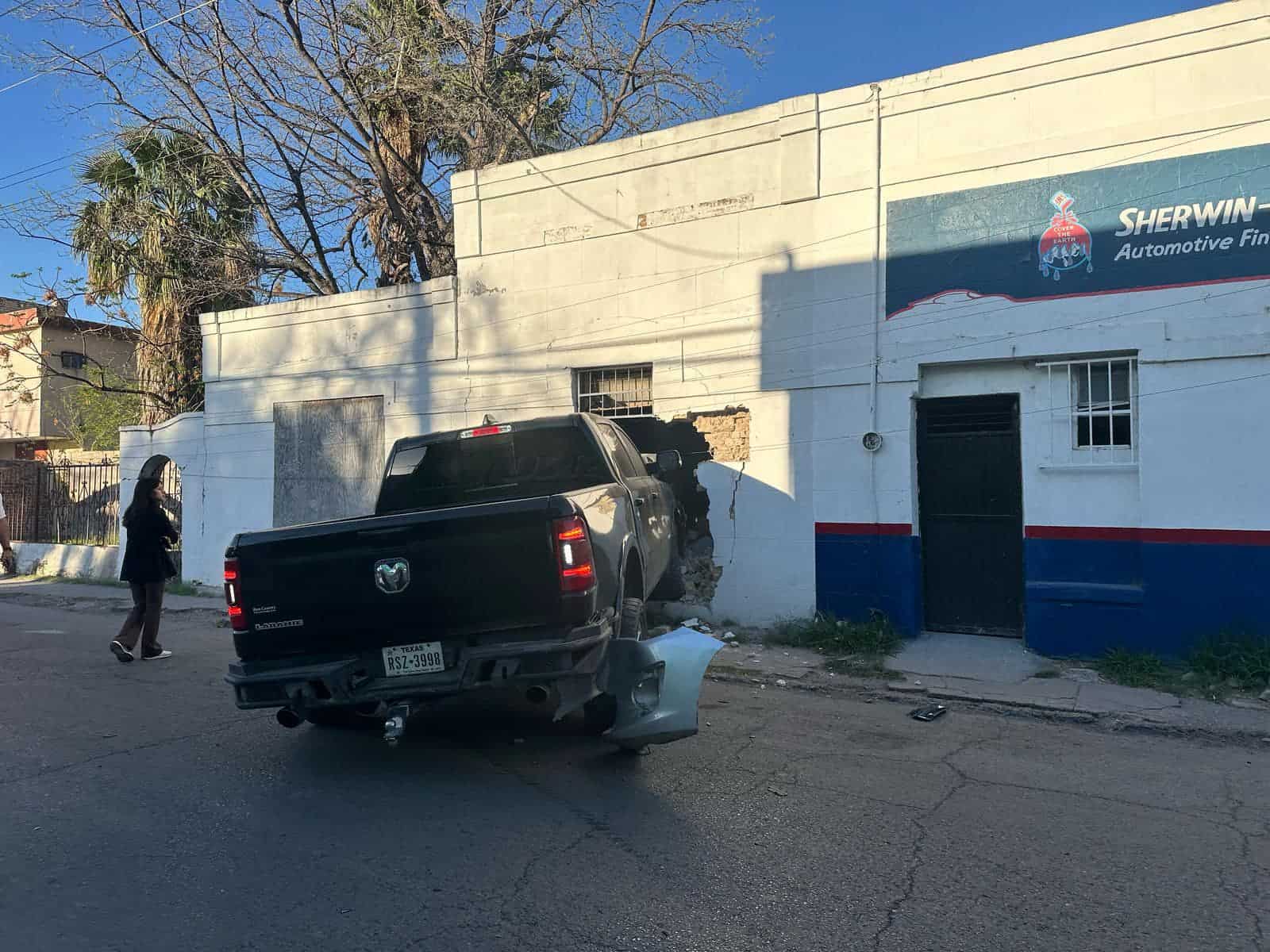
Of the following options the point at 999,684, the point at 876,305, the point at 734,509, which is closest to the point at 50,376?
the point at 734,509

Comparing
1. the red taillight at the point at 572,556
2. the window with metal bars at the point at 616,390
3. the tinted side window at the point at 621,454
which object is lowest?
the red taillight at the point at 572,556

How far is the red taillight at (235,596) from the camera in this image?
514 centimetres

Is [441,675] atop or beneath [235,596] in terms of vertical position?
beneath

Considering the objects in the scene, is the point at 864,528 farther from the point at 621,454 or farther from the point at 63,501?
the point at 63,501

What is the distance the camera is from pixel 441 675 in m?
4.91

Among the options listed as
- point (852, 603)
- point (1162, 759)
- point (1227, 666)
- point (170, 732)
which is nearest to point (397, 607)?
point (170, 732)

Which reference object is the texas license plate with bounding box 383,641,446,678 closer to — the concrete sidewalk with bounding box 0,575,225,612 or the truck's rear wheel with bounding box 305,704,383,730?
the truck's rear wheel with bounding box 305,704,383,730

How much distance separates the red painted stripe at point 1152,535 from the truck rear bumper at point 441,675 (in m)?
4.94

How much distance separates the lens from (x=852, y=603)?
9.22 metres

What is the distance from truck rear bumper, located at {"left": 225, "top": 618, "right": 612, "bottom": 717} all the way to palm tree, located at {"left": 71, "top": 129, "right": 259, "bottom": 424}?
42.5ft

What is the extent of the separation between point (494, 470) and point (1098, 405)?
17.6ft

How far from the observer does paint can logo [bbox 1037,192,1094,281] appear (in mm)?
8164

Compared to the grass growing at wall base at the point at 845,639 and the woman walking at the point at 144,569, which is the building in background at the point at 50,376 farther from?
the grass growing at wall base at the point at 845,639

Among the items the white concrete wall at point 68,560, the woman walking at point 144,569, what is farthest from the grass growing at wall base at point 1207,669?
the white concrete wall at point 68,560
